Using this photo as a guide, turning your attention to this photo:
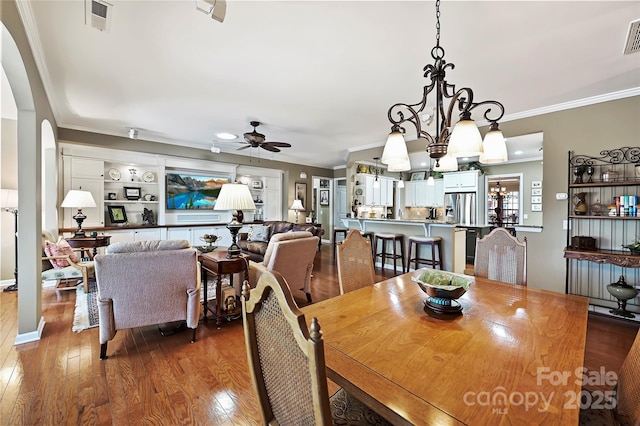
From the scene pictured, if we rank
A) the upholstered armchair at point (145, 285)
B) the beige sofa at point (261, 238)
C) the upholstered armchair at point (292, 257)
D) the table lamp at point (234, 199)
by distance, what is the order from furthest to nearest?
the beige sofa at point (261, 238)
the upholstered armchair at point (292, 257)
the table lamp at point (234, 199)
the upholstered armchair at point (145, 285)

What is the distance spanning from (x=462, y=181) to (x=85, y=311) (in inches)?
302

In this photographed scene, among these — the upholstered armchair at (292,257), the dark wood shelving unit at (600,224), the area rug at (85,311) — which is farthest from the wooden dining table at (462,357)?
the area rug at (85,311)

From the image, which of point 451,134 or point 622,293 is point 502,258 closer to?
point 451,134

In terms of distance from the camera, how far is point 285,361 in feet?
2.60

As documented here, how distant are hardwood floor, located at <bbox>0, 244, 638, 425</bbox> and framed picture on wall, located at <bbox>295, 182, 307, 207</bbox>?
5.51 metres

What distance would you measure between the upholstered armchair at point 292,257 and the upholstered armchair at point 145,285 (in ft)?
2.76

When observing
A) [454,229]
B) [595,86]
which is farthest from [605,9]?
[454,229]

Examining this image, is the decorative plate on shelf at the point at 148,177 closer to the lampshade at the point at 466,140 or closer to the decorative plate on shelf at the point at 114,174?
the decorative plate on shelf at the point at 114,174

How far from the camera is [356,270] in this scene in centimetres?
210

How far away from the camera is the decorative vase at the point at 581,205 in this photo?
3273 millimetres

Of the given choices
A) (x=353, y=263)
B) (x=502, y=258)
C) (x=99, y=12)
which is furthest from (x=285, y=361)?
(x=99, y=12)

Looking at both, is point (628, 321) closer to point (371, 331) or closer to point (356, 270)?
point (356, 270)

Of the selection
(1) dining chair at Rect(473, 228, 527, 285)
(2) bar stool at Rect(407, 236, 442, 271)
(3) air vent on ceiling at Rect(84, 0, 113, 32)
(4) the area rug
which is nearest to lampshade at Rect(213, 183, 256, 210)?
(3) air vent on ceiling at Rect(84, 0, 113, 32)

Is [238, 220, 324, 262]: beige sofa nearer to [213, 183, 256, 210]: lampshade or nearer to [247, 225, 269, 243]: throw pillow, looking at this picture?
[247, 225, 269, 243]: throw pillow
